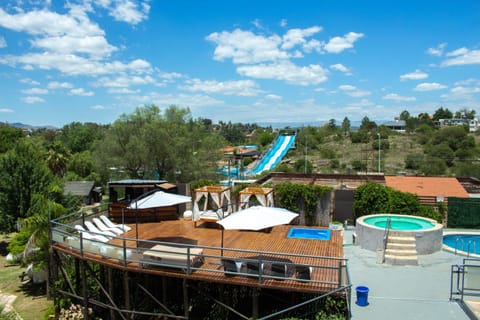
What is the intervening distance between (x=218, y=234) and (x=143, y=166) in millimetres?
17962

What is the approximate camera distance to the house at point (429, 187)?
55.5 ft

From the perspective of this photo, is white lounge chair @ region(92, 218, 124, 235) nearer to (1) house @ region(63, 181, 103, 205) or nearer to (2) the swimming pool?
(2) the swimming pool

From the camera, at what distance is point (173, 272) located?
10.0 m

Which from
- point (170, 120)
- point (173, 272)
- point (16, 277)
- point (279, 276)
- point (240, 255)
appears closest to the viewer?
point (279, 276)

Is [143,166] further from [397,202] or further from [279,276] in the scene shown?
[279,276]

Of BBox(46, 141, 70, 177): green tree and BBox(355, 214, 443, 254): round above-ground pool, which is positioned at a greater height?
BBox(46, 141, 70, 177): green tree

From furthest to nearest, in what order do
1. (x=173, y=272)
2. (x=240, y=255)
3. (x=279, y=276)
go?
(x=240, y=255)
(x=173, y=272)
(x=279, y=276)

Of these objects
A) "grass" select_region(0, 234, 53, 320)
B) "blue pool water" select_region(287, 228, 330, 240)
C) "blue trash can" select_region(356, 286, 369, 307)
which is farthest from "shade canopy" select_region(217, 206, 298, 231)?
"grass" select_region(0, 234, 53, 320)

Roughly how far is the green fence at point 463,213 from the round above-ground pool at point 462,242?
3.00ft

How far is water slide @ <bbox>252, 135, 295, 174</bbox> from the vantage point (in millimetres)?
45531

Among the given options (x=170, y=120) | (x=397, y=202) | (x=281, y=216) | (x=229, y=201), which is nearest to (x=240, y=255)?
(x=281, y=216)

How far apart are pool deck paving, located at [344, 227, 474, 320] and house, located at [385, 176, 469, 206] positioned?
163 inches

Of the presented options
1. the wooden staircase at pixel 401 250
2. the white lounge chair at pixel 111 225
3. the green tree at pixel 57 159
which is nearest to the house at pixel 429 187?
the wooden staircase at pixel 401 250

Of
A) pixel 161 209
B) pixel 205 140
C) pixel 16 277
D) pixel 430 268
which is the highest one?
pixel 205 140
